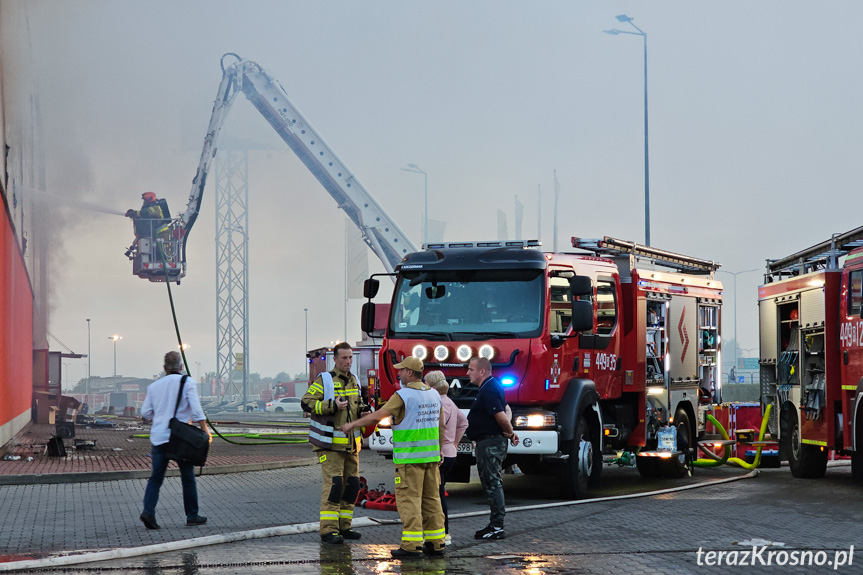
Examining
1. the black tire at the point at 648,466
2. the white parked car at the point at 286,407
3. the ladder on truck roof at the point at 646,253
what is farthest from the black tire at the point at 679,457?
the white parked car at the point at 286,407

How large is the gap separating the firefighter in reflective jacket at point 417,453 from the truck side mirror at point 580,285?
14.8 feet

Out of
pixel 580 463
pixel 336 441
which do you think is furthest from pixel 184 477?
pixel 580 463

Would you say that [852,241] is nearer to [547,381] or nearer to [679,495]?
[679,495]

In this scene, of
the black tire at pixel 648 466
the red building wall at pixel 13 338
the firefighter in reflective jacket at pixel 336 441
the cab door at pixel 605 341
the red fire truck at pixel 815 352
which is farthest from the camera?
the red building wall at pixel 13 338

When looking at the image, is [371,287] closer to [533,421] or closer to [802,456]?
[533,421]

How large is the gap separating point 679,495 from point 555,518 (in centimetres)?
341

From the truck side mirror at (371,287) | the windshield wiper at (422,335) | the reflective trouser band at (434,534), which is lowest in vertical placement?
the reflective trouser band at (434,534)

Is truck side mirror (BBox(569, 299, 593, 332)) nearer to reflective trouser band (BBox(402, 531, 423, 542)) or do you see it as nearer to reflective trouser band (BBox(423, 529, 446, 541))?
reflective trouser band (BBox(423, 529, 446, 541))

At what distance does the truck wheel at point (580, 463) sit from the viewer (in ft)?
45.9

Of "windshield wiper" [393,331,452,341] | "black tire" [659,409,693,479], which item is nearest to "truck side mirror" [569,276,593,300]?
"windshield wiper" [393,331,452,341]

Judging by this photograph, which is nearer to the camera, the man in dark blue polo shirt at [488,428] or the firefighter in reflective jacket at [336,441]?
the firefighter in reflective jacket at [336,441]

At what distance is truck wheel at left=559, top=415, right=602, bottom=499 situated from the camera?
45.9 ft

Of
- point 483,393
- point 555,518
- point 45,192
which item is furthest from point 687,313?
point 45,192

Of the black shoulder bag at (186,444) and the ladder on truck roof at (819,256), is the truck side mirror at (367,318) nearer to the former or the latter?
the black shoulder bag at (186,444)
